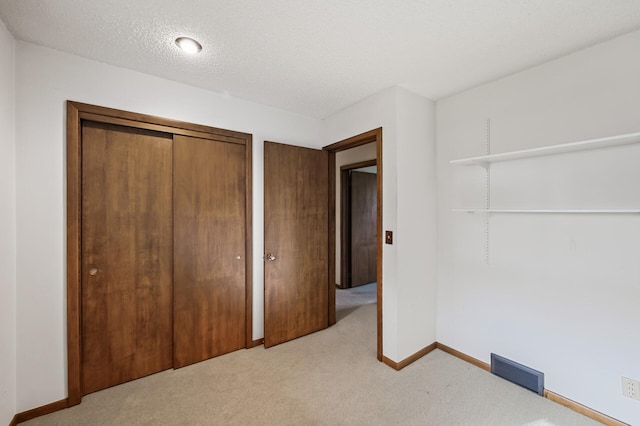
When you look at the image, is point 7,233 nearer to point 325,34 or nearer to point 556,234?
point 325,34

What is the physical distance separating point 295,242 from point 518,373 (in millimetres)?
2182

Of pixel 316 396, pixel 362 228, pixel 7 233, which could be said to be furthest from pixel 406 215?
pixel 7 233

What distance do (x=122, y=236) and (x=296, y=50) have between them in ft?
6.28

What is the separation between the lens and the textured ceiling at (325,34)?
1.47m

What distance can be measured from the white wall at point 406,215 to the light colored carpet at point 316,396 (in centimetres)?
33

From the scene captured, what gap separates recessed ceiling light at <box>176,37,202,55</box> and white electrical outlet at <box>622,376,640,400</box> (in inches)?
136

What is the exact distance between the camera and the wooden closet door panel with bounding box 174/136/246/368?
2355 mm

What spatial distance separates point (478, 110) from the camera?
94.7 inches

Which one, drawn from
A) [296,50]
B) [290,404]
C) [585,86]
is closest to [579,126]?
[585,86]

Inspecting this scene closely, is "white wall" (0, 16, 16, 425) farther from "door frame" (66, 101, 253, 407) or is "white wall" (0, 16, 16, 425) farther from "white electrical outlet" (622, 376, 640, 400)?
"white electrical outlet" (622, 376, 640, 400)

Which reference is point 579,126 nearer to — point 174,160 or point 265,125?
point 265,125

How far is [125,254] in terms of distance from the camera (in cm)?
215

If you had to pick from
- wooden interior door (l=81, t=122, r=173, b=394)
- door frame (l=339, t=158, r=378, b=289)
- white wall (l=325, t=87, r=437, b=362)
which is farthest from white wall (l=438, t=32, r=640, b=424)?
wooden interior door (l=81, t=122, r=173, b=394)

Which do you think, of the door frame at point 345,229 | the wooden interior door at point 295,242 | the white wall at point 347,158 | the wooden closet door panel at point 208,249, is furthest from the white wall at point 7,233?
the door frame at point 345,229
